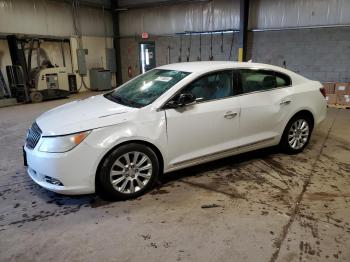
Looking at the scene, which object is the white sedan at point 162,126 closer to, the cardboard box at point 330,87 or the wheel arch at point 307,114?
the wheel arch at point 307,114

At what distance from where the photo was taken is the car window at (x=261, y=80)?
3.43 metres

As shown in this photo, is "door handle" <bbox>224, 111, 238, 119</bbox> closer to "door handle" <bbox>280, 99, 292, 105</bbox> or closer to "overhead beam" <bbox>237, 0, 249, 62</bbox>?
"door handle" <bbox>280, 99, 292, 105</bbox>

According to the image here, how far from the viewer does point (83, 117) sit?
2.74 meters

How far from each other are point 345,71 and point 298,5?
247 cm

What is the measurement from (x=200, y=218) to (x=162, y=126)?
936 mm

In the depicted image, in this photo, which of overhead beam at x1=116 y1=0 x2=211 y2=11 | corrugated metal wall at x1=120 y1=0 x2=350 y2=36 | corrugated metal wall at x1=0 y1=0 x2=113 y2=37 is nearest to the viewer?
corrugated metal wall at x1=120 y1=0 x2=350 y2=36

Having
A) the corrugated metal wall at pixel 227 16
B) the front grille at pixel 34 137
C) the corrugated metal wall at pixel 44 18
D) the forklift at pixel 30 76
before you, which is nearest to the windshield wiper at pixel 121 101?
the front grille at pixel 34 137

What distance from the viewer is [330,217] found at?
2518 mm

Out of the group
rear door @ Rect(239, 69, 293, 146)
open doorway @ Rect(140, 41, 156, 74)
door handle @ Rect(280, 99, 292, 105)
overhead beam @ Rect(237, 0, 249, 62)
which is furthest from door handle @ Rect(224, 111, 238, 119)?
open doorway @ Rect(140, 41, 156, 74)

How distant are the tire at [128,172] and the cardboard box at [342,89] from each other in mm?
6966

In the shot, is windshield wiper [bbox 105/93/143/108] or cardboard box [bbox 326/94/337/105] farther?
cardboard box [bbox 326/94/337/105]

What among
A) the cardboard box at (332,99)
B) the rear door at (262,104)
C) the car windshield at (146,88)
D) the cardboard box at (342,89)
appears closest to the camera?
Result: the car windshield at (146,88)

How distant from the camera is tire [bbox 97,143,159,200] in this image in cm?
265

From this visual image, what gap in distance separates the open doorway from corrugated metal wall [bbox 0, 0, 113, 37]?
6.55 feet
